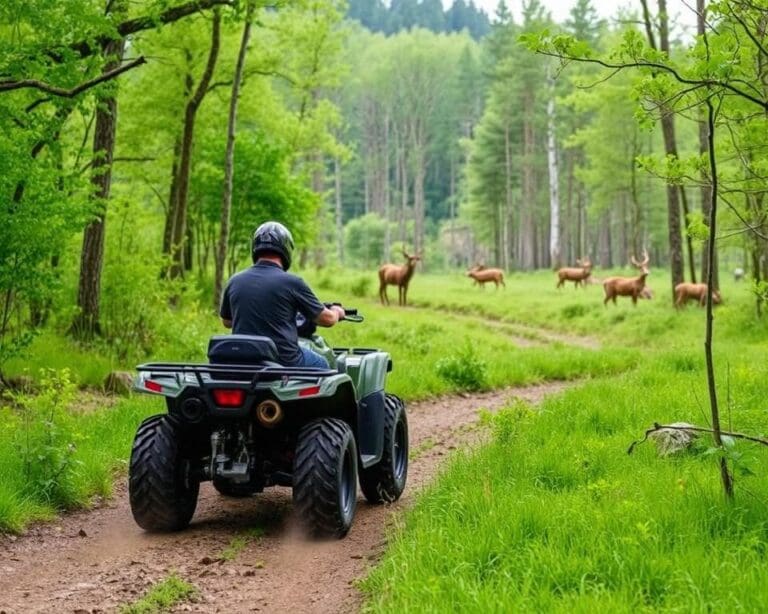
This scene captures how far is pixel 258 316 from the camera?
6273 mm

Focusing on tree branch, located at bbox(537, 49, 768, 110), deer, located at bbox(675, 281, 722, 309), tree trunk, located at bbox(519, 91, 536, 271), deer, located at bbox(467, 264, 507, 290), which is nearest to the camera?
tree branch, located at bbox(537, 49, 768, 110)

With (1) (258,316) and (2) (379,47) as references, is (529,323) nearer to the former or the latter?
(1) (258,316)

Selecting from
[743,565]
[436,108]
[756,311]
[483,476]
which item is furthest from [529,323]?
[436,108]

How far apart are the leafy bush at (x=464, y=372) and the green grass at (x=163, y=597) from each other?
355 inches

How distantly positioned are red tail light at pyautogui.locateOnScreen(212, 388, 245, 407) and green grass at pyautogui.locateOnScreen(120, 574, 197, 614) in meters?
1.18

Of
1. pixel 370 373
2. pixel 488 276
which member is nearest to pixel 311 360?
pixel 370 373

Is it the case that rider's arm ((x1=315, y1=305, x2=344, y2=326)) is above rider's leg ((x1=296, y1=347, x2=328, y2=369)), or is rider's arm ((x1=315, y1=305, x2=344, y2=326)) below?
above

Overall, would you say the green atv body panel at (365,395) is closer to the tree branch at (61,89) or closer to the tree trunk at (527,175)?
the tree branch at (61,89)

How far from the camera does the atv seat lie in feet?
19.5

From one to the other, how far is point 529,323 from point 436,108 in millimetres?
62537

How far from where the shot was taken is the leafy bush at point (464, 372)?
1379cm

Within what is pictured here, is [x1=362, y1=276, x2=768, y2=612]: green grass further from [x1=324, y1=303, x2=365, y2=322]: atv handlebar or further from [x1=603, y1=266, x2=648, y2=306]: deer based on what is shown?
[x1=603, y1=266, x2=648, y2=306]: deer

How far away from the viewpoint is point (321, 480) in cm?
572

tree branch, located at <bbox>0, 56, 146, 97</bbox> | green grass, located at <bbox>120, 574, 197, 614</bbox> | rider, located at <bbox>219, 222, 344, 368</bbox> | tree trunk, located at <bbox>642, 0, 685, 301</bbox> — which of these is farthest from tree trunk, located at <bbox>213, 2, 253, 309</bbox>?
green grass, located at <bbox>120, 574, 197, 614</bbox>
